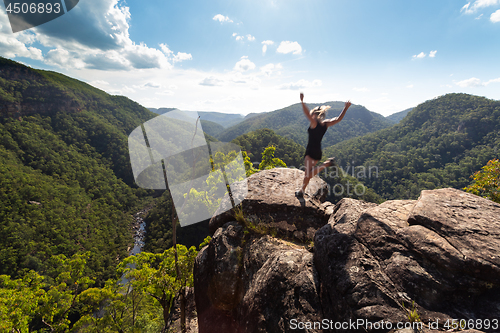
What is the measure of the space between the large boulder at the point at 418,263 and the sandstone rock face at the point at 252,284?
415 millimetres

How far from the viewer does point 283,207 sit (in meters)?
6.65

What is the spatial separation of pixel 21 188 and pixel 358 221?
321 feet

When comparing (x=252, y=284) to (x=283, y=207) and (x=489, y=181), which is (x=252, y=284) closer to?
(x=283, y=207)

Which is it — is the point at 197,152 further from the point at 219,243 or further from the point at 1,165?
the point at 1,165

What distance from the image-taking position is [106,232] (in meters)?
74.3

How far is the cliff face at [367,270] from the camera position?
3.15 m

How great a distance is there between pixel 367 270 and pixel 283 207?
3.19 metres

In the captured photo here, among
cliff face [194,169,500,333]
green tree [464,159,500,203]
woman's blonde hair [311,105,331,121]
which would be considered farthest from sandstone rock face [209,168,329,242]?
green tree [464,159,500,203]

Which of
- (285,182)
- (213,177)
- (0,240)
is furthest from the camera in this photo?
(0,240)

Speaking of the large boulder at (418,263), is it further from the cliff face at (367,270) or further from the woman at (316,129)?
the woman at (316,129)

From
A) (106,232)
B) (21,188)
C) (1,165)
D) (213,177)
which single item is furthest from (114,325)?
(1,165)

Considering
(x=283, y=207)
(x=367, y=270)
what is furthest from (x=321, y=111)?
(x=367, y=270)

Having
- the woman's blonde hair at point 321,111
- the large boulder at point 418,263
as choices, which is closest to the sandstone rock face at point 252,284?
the large boulder at point 418,263

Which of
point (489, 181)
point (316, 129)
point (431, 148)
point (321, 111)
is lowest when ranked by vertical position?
point (431, 148)
